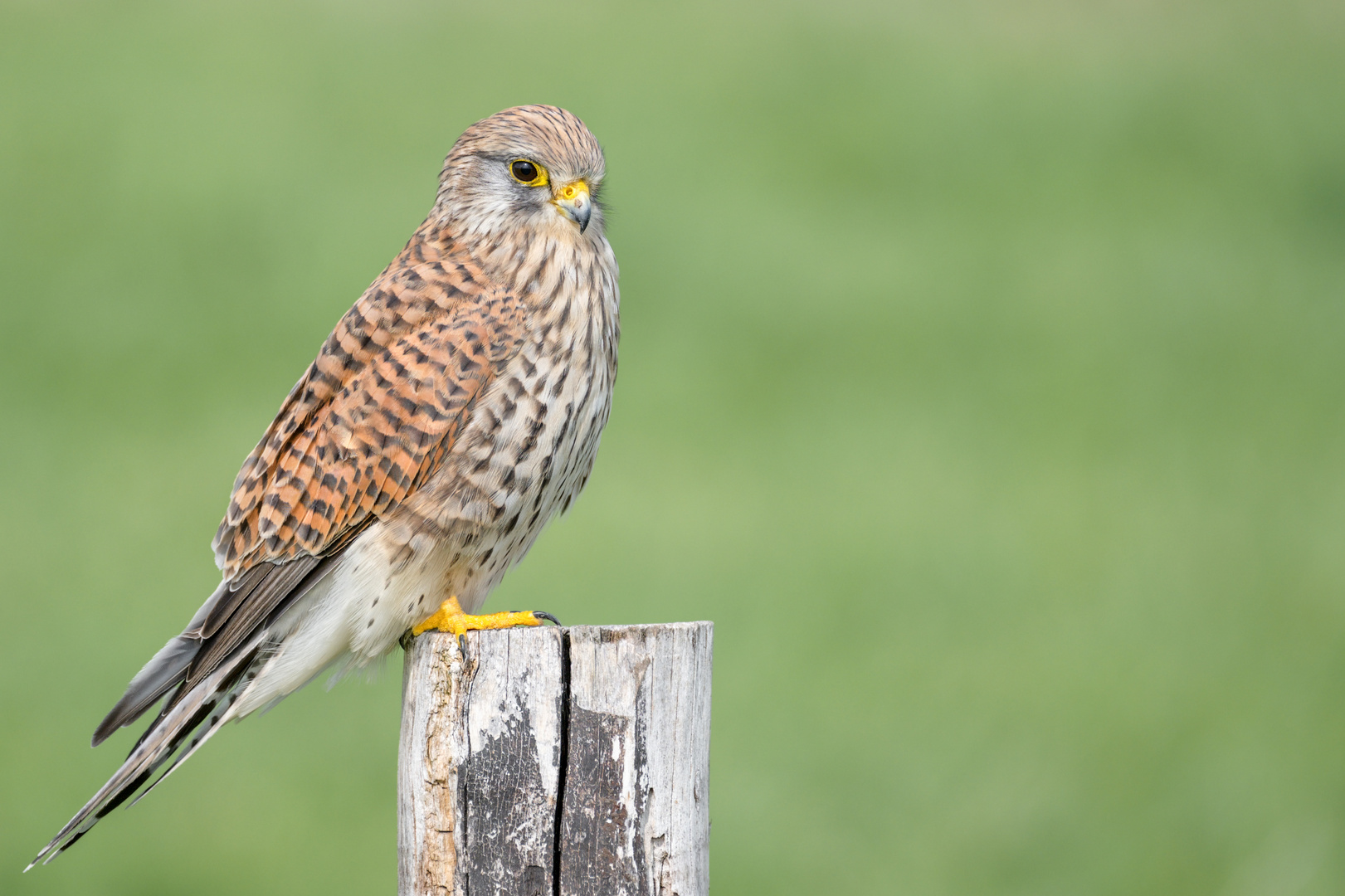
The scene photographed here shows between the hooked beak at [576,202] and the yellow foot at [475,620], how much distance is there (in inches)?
41.1

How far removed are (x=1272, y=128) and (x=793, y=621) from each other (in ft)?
34.7

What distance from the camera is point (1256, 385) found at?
40.2 ft

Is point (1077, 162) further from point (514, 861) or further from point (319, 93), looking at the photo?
point (514, 861)

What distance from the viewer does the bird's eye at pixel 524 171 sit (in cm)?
374

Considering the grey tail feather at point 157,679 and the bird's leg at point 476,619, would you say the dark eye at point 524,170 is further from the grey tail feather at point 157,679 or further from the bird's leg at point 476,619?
the grey tail feather at point 157,679

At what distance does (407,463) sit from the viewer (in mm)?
3469

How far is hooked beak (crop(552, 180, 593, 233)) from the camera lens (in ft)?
12.0

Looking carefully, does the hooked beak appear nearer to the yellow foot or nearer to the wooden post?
the yellow foot

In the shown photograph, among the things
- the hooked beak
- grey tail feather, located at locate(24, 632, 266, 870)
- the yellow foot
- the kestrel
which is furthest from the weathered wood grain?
the hooked beak

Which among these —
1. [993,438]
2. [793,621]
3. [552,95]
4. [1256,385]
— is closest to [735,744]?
[793,621]

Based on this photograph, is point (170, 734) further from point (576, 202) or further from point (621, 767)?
point (576, 202)

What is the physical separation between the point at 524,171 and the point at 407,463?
865mm

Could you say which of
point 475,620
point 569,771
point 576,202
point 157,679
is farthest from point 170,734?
point 576,202

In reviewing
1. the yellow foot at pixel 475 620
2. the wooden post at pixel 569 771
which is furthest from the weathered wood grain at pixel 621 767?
the yellow foot at pixel 475 620
